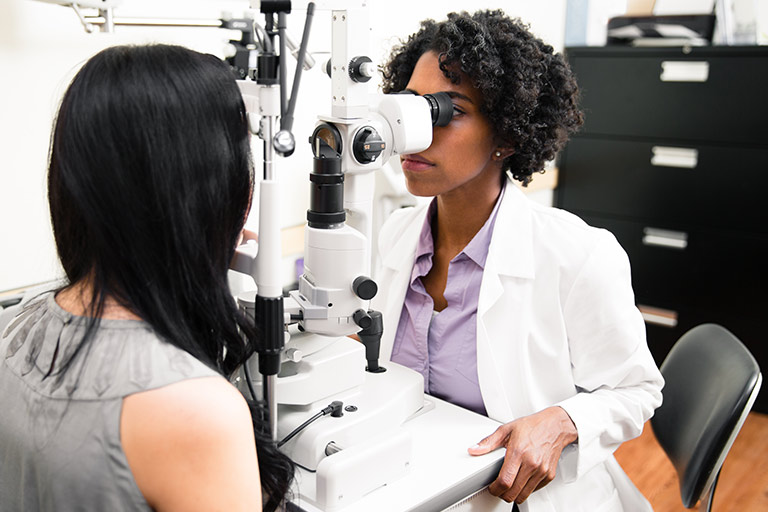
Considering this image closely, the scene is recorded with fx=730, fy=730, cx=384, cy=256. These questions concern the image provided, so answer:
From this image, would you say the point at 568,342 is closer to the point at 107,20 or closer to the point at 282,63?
the point at 282,63

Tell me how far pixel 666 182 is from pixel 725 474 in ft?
3.76

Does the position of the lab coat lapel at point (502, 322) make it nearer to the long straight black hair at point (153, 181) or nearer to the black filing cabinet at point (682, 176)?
the long straight black hair at point (153, 181)

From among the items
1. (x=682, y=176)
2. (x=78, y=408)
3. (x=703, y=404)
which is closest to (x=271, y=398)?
(x=78, y=408)

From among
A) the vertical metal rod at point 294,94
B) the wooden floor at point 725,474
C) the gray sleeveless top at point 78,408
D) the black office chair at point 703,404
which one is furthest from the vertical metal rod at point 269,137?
the wooden floor at point 725,474

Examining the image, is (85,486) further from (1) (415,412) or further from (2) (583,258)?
(2) (583,258)

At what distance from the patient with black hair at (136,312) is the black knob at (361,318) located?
0.86ft

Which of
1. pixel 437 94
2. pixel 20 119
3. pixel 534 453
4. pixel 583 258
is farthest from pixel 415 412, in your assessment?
pixel 20 119

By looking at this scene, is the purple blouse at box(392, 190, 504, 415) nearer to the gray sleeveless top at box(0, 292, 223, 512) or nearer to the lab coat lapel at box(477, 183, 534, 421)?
the lab coat lapel at box(477, 183, 534, 421)

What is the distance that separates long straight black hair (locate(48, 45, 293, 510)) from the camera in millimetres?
752

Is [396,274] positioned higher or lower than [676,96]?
lower

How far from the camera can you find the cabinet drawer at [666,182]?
2.77 meters

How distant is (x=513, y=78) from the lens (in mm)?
1362

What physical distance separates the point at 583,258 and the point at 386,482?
55cm

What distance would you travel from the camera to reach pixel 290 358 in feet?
3.45
